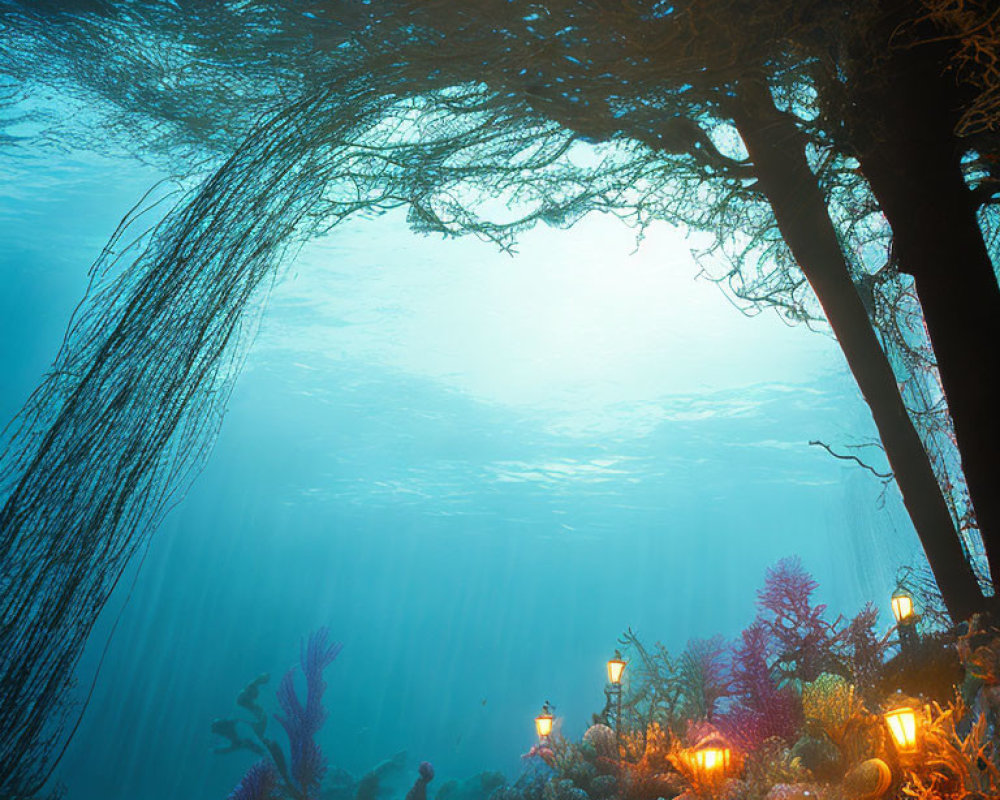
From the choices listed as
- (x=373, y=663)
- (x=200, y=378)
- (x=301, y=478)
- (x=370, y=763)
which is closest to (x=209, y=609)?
(x=370, y=763)

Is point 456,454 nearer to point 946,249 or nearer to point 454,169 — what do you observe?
point 454,169

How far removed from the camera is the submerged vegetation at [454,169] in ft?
9.89

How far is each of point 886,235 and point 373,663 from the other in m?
132

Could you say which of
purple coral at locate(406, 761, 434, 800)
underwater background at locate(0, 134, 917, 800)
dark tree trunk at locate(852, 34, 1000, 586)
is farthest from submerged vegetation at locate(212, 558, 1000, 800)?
purple coral at locate(406, 761, 434, 800)

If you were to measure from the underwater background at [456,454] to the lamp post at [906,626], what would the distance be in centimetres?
673

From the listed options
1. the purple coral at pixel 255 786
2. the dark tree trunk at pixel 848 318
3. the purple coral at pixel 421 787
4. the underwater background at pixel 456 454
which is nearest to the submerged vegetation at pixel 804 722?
the dark tree trunk at pixel 848 318

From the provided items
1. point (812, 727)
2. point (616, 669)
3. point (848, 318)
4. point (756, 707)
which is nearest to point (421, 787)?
point (616, 669)

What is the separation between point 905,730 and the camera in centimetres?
374

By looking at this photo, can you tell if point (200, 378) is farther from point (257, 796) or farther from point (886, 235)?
point (257, 796)

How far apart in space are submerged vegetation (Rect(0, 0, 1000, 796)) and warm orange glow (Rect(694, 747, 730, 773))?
3.64 ft

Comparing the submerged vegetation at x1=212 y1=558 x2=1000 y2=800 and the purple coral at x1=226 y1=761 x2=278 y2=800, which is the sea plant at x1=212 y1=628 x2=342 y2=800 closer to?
the purple coral at x1=226 y1=761 x2=278 y2=800

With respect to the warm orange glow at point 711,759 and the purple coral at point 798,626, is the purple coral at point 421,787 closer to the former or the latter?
the purple coral at point 798,626

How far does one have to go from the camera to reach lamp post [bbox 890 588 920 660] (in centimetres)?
565

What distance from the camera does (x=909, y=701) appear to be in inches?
176
